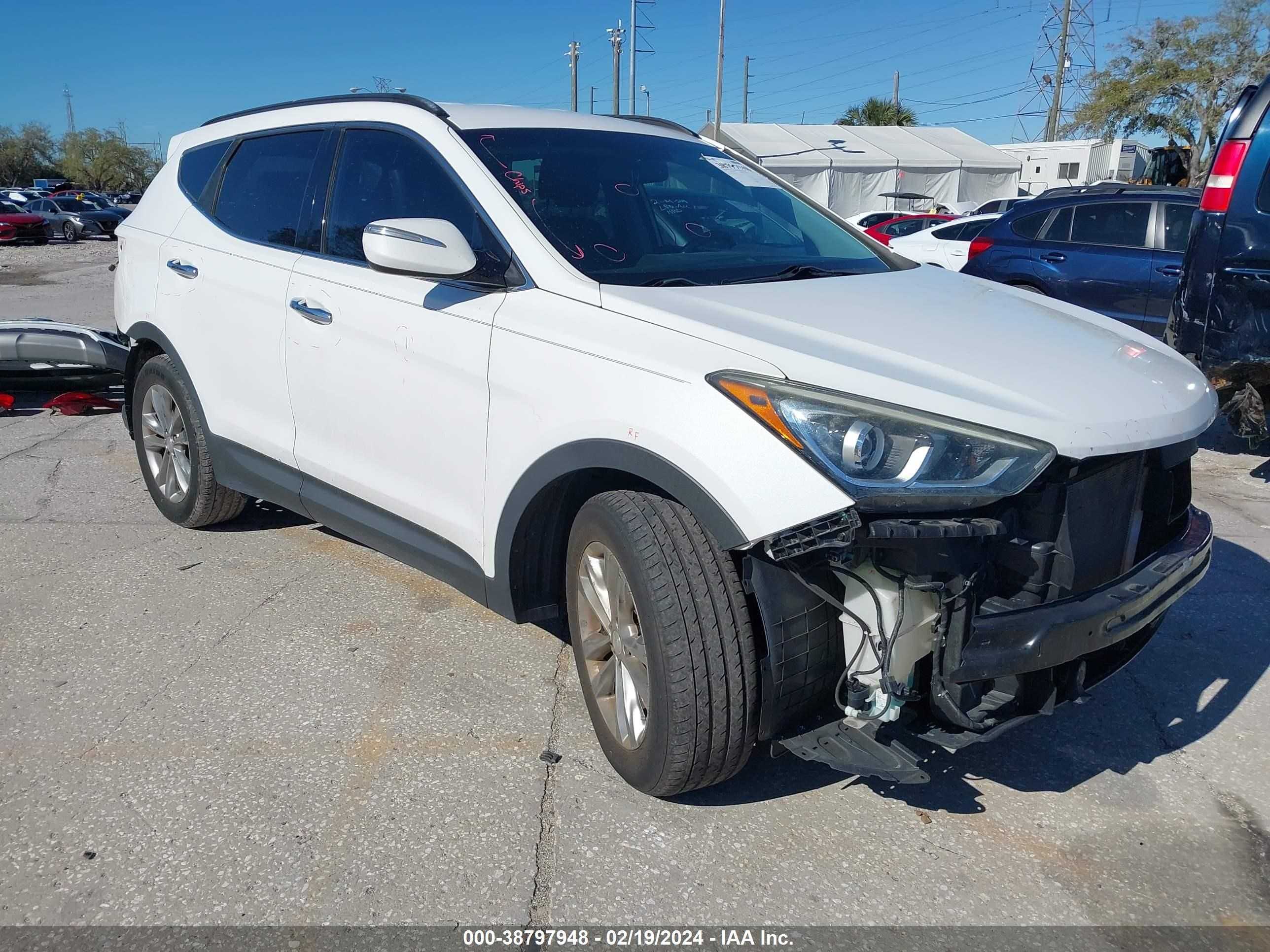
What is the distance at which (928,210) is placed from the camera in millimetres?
34031

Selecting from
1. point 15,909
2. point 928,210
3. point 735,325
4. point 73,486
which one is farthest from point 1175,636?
point 928,210

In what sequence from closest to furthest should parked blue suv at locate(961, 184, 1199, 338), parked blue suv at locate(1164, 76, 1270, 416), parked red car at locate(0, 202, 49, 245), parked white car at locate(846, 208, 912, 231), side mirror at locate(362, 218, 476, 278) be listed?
side mirror at locate(362, 218, 476, 278) → parked blue suv at locate(1164, 76, 1270, 416) → parked blue suv at locate(961, 184, 1199, 338) → parked white car at locate(846, 208, 912, 231) → parked red car at locate(0, 202, 49, 245)

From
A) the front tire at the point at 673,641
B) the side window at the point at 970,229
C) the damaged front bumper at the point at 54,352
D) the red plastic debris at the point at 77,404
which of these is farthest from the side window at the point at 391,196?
the side window at the point at 970,229

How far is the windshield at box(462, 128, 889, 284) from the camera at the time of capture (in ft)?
9.77

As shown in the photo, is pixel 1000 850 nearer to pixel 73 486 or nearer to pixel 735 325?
pixel 735 325

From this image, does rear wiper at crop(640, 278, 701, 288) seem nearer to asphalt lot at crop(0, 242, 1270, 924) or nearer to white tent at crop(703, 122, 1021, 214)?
asphalt lot at crop(0, 242, 1270, 924)

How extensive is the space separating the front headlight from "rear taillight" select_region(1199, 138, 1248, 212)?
4.27 meters

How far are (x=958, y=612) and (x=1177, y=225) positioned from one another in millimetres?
7022

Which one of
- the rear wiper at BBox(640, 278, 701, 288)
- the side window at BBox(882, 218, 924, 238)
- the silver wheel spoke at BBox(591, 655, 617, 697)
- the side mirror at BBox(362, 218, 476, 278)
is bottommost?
the silver wheel spoke at BBox(591, 655, 617, 697)

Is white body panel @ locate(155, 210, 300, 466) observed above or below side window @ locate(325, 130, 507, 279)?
below

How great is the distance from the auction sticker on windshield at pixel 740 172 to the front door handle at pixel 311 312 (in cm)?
151

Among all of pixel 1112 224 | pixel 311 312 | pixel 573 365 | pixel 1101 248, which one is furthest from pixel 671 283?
pixel 1112 224

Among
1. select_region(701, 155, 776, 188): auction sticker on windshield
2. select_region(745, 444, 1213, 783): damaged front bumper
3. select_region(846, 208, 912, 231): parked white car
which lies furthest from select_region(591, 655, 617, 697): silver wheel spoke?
select_region(846, 208, 912, 231): parked white car

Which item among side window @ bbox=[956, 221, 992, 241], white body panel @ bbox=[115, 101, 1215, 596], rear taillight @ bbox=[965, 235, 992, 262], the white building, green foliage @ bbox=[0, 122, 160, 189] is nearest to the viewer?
white body panel @ bbox=[115, 101, 1215, 596]
